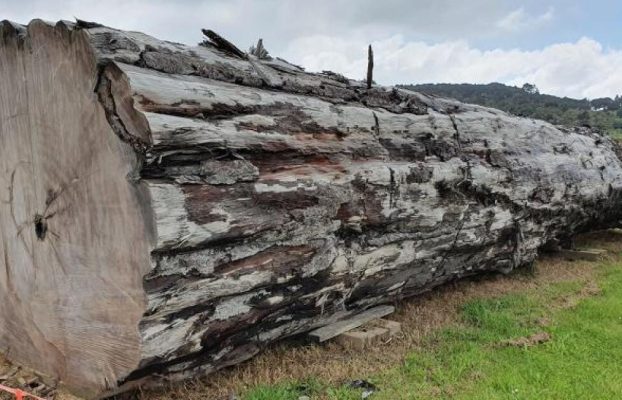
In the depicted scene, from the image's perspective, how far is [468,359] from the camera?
3.92 metres

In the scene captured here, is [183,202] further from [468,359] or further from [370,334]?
[468,359]

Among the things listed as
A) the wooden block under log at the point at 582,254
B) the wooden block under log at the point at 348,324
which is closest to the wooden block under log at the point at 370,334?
the wooden block under log at the point at 348,324

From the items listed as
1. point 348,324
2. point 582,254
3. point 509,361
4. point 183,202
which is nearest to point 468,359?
point 509,361

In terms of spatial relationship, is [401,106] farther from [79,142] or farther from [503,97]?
[503,97]

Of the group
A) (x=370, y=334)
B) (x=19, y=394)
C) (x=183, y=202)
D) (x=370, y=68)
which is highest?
(x=370, y=68)

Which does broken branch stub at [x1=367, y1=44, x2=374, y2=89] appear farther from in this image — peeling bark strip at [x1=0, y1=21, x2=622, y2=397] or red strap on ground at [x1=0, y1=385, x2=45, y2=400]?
red strap on ground at [x1=0, y1=385, x2=45, y2=400]

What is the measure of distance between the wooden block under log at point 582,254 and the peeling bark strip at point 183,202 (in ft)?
12.0

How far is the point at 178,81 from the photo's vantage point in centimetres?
303

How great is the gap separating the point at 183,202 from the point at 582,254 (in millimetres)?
6162

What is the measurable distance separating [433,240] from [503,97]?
197 ft

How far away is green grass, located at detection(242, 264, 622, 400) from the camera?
135 inches

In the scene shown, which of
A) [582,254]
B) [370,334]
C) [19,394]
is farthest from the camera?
[582,254]

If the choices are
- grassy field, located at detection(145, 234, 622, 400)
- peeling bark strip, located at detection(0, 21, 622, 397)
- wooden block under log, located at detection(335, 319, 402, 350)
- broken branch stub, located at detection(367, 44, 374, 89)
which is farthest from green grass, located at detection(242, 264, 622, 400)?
broken branch stub, located at detection(367, 44, 374, 89)

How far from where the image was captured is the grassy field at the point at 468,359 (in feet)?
11.2
